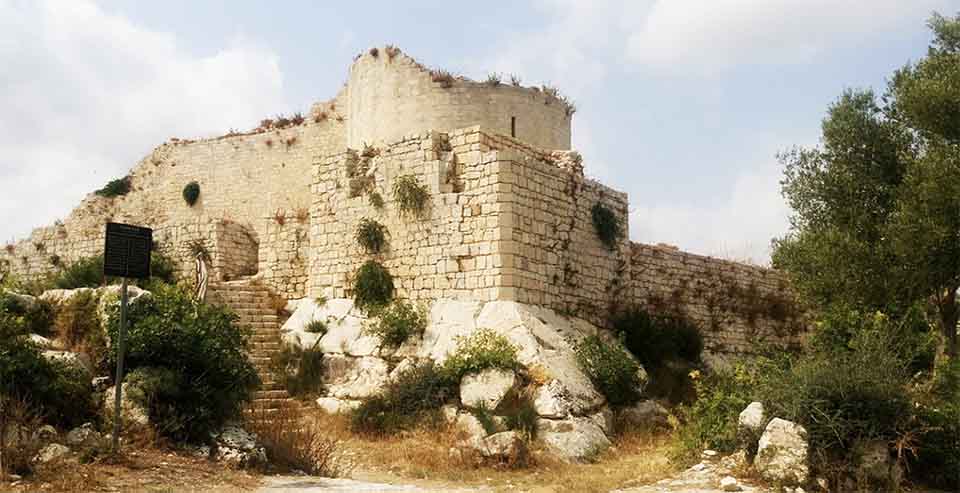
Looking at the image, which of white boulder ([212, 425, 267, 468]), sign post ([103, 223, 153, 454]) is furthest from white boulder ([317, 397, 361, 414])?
sign post ([103, 223, 153, 454])

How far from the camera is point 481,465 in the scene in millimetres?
12719

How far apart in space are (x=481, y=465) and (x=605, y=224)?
23.9 feet

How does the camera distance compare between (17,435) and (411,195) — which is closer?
(17,435)

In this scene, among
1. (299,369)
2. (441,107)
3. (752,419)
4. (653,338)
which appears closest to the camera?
(752,419)

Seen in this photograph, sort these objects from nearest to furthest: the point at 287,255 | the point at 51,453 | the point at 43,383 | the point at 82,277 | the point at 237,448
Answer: the point at 51,453 → the point at 43,383 → the point at 237,448 → the point at 287,255 → the point at 82,277

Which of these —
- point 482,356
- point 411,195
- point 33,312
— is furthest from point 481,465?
point 33,312

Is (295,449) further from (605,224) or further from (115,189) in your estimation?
(115,189)

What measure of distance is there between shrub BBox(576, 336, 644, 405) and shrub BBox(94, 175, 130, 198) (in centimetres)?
2130

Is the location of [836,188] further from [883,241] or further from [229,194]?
[229,194]

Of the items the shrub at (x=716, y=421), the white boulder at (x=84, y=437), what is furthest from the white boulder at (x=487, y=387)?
the white boulder at (x=84, y=437)

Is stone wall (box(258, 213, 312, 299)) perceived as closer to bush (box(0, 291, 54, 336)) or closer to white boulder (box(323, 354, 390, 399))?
white boulder (box(323, 354, 390, 399))

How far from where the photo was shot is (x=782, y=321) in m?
23.8

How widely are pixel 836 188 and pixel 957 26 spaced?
3296 millimetres

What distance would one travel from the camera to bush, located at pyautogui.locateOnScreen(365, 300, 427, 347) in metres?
16.2
